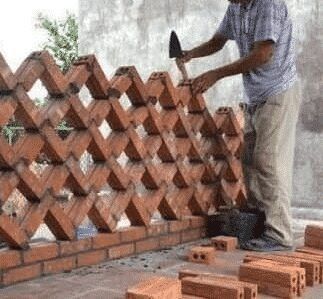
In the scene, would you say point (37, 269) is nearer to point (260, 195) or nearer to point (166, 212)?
point (166, 212)

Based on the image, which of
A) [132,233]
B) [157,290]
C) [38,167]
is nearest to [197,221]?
[132,233]

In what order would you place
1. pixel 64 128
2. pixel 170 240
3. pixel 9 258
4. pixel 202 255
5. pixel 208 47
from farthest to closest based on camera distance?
pixel 64 128
pixel 208 47
pixel 170 240
pixel 202 255
pixel 9 258

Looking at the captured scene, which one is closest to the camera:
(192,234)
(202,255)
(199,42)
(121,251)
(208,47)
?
(202,255)

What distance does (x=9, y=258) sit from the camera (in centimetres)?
270

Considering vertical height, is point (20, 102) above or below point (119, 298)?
above

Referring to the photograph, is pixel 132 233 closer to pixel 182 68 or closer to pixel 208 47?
pixel 182 68

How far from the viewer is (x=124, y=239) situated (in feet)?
11.0

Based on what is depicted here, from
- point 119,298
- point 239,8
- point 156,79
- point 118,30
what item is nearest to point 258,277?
point 119,298

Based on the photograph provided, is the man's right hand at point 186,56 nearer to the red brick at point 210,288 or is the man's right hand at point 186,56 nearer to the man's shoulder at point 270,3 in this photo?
the man's shoulder at point 270,3

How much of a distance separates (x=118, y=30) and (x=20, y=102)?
4.00 m

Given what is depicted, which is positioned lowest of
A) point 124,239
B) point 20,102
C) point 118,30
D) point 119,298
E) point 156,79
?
point 119,298

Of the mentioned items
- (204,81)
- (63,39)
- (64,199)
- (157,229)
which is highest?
(63,39)

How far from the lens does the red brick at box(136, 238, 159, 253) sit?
344 centimetres

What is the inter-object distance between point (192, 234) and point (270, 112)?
955 mm
